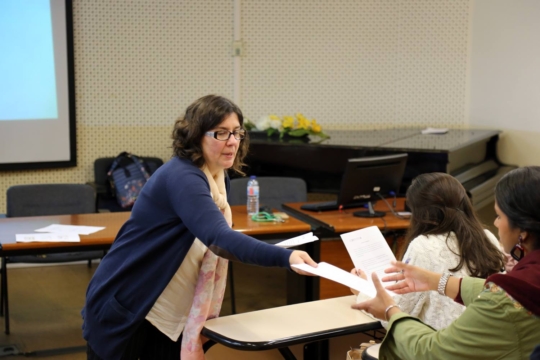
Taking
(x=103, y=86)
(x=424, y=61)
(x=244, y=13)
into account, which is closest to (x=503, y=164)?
(x=424, y=61)

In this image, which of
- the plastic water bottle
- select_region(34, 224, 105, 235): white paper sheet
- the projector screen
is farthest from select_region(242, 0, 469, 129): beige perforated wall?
select_region(34, 224, 105, 235): white paper sheet

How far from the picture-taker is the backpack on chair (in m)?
5.37

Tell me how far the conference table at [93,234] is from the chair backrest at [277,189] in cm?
46

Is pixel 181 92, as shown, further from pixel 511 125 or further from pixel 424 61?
pixel 511 125

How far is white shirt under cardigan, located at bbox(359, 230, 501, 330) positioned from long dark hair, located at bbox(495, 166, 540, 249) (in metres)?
0.85

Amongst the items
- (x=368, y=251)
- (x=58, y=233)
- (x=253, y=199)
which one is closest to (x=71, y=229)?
(x=58, y=233)

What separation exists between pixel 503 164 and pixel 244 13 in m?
2.69

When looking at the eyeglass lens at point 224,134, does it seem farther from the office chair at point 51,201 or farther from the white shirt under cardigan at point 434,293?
the office chair at point 51,201

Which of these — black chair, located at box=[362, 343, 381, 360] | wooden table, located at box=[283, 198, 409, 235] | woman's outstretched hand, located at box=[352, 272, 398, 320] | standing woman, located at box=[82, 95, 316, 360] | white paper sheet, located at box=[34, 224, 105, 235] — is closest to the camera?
woman's outstretched hand, located at box=[352, 272, 398, 320]

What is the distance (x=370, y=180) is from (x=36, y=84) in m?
3.01

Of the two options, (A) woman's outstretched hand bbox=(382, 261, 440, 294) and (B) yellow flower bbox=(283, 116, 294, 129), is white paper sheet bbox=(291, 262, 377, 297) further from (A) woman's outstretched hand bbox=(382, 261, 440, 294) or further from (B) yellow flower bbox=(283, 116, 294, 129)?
(B) yellow flower bbox=(283, 116, 294, 129)

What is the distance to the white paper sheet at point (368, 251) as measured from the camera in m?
2.38

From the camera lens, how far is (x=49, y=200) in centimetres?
437

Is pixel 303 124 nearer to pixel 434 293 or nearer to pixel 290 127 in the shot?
pixel 290 127
